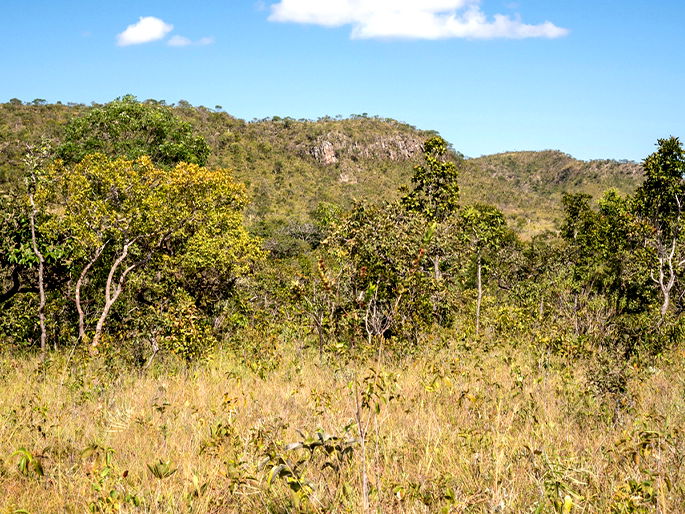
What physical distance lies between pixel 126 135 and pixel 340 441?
2907 cm

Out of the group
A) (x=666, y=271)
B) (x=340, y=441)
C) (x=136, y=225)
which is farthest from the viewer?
(x=666, y=271)

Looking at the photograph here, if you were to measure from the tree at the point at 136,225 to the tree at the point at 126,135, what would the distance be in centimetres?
1459

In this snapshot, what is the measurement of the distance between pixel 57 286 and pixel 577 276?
991 inches

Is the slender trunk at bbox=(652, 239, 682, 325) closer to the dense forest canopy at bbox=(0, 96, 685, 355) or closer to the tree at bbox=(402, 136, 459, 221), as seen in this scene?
the dense forest canopy at bbox=(0, 96, 685, 355)

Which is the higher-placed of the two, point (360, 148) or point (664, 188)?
point (360, 148)

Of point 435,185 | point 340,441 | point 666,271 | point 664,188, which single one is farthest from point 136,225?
point 666,271

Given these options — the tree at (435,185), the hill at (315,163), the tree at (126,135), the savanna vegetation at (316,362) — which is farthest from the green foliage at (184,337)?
the hill at (315,163)

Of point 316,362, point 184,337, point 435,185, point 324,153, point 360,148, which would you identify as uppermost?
point 360,148

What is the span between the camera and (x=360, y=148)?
4648 inches

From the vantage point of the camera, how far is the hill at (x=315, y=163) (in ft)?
224

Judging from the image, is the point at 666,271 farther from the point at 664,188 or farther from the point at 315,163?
the point at 315,163

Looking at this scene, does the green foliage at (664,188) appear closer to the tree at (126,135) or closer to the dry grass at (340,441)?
the dry grass at (340,441)

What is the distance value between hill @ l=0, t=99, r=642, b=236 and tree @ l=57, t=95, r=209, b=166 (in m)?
22.6

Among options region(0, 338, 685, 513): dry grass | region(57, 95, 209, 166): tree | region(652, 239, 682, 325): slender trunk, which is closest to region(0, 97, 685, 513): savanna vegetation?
region(0, 338, 685, 513): dry grass
